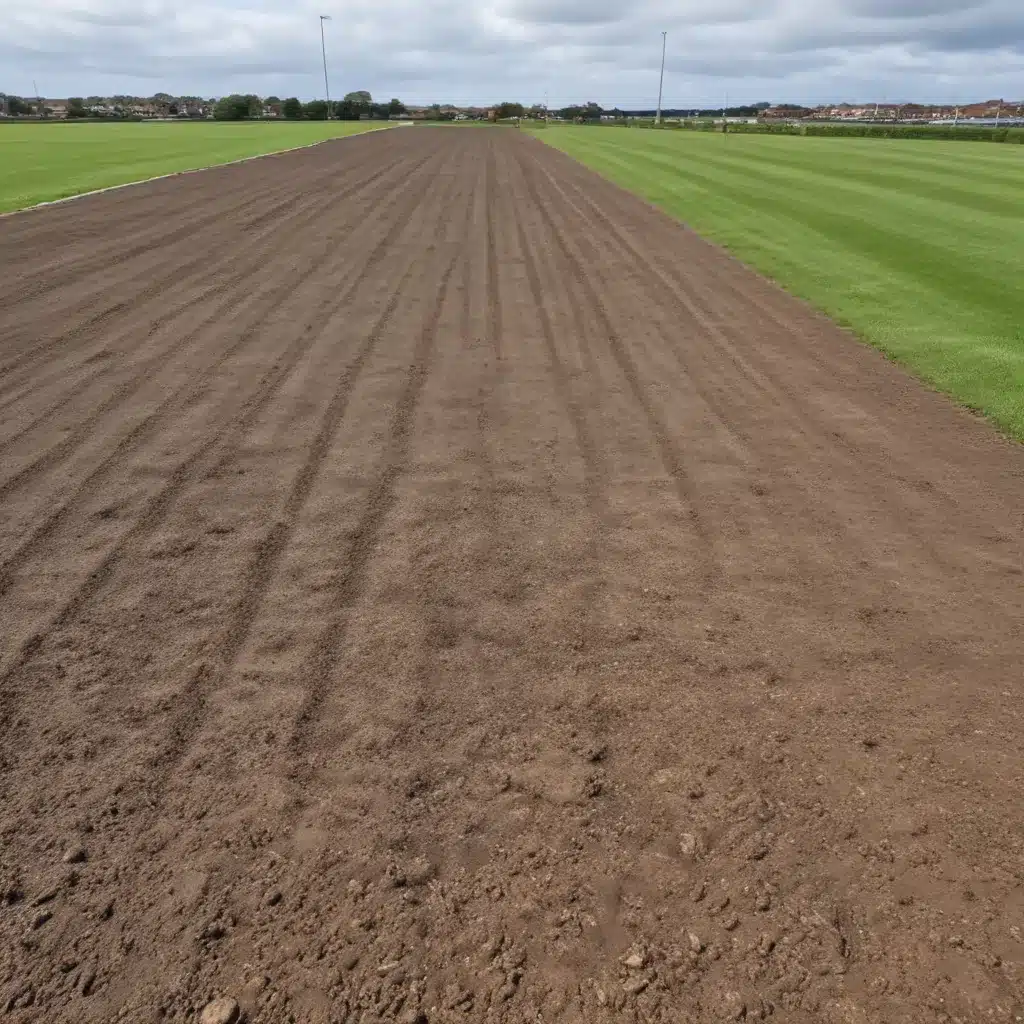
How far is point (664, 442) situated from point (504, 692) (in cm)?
366

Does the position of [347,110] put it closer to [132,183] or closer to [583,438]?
[132,183]

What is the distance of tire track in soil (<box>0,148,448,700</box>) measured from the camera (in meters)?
4.59

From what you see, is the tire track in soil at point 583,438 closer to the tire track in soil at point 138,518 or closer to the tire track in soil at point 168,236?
the tire track in soil at point 138,518

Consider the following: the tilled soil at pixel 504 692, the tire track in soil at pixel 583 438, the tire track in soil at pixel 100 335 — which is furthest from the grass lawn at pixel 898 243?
the tire track in soil at pixel 100 335

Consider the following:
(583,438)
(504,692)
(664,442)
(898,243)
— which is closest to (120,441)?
(583,438)

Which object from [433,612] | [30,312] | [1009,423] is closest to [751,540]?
[433,612]

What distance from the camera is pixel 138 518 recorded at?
5770mm

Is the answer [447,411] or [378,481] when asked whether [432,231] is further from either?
[378,481]

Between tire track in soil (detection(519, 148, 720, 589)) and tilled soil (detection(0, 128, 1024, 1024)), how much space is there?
5 cm

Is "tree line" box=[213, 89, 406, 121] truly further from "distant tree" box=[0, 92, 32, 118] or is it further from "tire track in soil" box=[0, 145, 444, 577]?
"tire track in soil" box=[0, 145, 444, 577]

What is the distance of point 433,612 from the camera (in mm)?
4797

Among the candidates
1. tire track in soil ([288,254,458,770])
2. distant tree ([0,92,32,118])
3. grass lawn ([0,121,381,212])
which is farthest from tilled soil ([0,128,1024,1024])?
distant tree ([0,92,32,118])

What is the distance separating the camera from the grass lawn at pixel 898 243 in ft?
31.8

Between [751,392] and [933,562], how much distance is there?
3.46m
